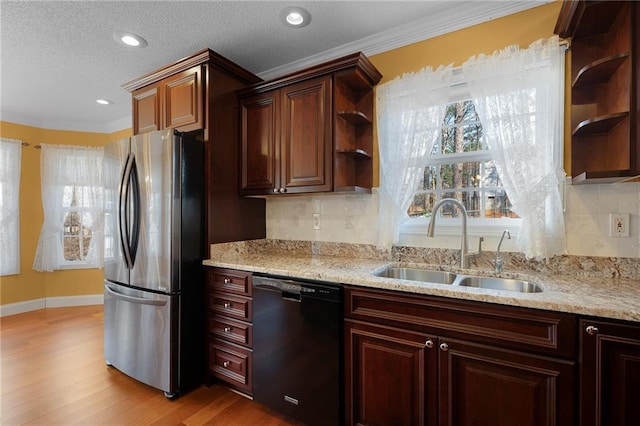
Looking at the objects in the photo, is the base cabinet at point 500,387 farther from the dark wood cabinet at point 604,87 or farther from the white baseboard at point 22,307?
the white baseboard at point 22,307

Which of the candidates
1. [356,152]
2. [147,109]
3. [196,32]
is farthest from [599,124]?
[147,109]

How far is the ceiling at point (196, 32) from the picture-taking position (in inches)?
74.2

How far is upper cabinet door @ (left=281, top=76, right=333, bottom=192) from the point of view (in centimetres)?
207

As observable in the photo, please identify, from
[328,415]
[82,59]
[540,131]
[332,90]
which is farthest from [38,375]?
[540,131]

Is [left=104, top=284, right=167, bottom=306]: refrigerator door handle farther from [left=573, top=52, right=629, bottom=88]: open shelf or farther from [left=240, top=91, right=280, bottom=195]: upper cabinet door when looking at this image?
[left=573, top=52, right=629, bottom=88]: open shelf

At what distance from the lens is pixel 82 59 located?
99.5 inches

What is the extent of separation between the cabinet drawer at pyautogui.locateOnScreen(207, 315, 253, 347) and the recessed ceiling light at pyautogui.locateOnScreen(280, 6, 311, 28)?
6.90ft

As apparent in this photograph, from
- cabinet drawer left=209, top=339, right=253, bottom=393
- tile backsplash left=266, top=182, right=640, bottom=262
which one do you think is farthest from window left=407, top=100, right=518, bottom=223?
cabinet drawer left=209, top=339, right=253, bottom=393

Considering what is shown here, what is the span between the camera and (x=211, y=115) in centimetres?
224

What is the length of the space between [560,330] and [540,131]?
1.13m

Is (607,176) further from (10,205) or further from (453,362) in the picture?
(10,205)

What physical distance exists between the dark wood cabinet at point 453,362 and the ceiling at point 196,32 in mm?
1823

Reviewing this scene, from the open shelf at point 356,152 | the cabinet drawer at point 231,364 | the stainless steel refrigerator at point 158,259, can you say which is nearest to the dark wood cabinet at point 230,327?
the cabinet drawer at point 231,364

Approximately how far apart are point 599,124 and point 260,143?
2104mm
